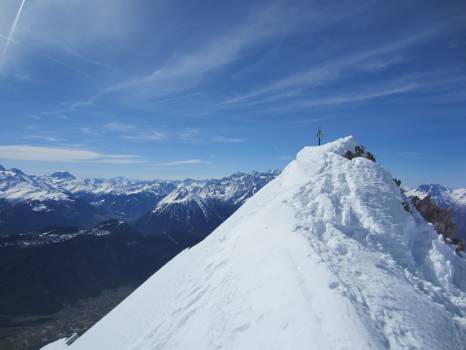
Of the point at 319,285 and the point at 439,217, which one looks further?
the point at 439,217

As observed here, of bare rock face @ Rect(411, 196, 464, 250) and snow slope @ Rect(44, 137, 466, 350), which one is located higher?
bare rock face @ Rect(411, 196, 464, 250)

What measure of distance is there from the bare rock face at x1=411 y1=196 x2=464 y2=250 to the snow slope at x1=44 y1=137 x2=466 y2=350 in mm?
3460

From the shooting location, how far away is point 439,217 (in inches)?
1049

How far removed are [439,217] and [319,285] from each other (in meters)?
18.6

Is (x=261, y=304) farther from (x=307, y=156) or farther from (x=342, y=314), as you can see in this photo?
(x=307, y=156)

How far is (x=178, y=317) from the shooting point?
17.2m

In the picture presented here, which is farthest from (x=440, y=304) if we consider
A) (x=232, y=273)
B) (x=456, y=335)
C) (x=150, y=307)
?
(x=150, y=307)

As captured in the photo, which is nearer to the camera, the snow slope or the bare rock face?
the snow slope

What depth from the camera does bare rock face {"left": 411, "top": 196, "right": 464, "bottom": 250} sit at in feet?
82.2


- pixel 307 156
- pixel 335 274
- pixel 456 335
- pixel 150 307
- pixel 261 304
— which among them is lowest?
pixel 150 307

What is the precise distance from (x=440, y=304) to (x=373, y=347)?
7.27 m

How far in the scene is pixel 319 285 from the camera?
46.0 ft

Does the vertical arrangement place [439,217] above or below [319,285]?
above

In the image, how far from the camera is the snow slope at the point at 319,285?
40.3ft
